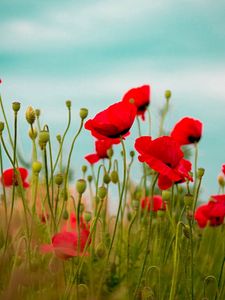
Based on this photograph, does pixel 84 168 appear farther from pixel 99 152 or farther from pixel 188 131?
pixel 188 131

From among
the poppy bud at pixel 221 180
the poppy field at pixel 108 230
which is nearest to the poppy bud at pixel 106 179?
the poppy field at pixel 108 230

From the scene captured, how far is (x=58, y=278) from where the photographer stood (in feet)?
3.57

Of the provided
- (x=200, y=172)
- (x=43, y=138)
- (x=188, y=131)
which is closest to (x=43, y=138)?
(x=43, y=138)

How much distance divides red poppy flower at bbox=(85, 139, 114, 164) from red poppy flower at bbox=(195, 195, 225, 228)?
0.37m

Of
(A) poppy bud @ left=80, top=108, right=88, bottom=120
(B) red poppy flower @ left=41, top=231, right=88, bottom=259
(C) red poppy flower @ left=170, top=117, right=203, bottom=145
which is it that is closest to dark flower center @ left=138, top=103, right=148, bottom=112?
(C) red poppy flower @ left=170, top=117, right=203, bottom=145

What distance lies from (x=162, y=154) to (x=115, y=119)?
15 cm

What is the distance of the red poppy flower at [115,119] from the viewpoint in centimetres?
133

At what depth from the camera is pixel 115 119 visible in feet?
4.40

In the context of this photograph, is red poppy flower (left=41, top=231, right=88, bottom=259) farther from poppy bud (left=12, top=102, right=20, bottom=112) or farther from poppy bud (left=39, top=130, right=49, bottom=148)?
poppy bud (left=12, top=102, right=20, bottom=112)

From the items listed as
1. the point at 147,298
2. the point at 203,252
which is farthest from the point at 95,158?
the point at 147,298

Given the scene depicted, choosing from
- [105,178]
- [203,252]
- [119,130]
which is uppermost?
[119,130]

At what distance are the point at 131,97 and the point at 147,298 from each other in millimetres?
896

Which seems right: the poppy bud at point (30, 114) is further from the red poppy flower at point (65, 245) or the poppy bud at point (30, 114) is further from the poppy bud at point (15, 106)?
the red poppy flower at point (65, 245)

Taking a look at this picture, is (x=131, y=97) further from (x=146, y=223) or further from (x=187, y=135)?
(x=146, y=223)
